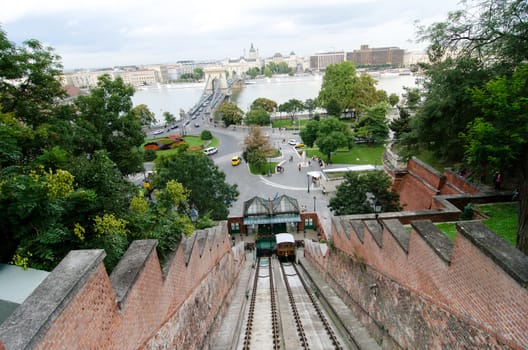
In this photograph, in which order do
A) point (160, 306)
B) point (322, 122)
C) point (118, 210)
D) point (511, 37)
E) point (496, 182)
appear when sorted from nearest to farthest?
1. point (160, 306)
2. point (118, 210)
3. point (511, 37)
4. point (496, 182)
5. point (322, 122)

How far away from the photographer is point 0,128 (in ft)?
18.2

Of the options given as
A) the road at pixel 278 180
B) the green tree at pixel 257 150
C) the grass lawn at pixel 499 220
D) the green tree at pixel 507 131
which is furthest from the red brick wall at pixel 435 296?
the green tree at pixel 257 150

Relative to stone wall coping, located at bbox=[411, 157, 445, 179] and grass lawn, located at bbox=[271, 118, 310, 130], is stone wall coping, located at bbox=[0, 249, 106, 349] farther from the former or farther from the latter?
grass lawn, located at bbox=[271, 118, 310, 130]

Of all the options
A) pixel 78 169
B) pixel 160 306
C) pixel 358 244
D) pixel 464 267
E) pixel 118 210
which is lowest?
pixel 358 244

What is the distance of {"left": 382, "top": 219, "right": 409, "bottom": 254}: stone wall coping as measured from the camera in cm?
595

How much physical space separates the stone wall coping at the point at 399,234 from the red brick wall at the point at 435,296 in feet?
0.36

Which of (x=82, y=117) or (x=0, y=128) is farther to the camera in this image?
(x=82, y=117)

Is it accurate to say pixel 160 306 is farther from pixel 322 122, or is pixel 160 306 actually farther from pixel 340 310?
pixel 322 122

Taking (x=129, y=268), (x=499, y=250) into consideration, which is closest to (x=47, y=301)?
(x=129, y=268)

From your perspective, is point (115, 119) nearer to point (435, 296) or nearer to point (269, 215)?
point (269, 215)

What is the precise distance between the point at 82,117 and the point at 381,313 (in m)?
14.2

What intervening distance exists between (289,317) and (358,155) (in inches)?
1075

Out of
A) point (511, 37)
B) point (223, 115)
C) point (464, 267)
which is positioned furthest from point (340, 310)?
point (223, 115)

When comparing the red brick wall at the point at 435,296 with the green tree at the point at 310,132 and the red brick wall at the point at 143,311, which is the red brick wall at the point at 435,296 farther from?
the green tree at the point at 310,132
